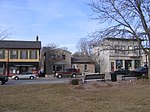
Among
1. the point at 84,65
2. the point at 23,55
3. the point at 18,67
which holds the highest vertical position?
the point at 23,55

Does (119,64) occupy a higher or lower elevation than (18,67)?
higher

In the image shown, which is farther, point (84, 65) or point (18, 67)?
point (84, 65)

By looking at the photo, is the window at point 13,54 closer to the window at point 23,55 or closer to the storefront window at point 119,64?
the window at point 23,55

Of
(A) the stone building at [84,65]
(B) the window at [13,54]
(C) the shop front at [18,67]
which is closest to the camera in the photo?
(C) the shop front at [18,67]

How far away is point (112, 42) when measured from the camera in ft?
101

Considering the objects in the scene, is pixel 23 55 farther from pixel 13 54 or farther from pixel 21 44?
pixel 21 44

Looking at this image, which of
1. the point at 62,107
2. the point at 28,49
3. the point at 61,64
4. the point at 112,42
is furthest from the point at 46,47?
the point at 62,107

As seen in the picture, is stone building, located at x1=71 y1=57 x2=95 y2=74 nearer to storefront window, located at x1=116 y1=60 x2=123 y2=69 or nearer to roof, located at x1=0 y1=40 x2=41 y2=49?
storefront window, located at x1=116 y1=60 x2=123 y2=69

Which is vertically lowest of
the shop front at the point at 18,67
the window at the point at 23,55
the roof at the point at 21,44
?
the shop front at the point at 18,67

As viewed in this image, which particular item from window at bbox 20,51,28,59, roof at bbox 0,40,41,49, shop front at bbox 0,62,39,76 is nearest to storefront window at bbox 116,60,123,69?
roof at bbox 0,40,41,49

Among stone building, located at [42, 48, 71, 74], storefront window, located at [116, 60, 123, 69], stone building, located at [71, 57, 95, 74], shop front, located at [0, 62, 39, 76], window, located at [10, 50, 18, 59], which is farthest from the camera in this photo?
stone building, located at [71, 57, 95, 74]

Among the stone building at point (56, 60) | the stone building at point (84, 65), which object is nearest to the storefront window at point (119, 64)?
the stone building at point (84, 65)

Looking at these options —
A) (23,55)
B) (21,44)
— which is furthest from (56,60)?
(21,44)

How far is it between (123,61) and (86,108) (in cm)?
6809
